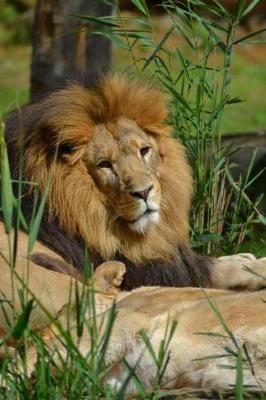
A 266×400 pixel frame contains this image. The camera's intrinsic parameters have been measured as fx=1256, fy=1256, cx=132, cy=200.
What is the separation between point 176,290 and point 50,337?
23.2 inches

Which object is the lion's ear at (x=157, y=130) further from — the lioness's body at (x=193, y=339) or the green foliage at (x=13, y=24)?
the green foliage at (x=13, y=24)

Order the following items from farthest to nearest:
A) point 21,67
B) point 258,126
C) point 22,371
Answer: point 21,67, point 258,126, point 22,371

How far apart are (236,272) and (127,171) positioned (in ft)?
2.40

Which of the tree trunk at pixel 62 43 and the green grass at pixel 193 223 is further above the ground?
the tree trunk at pixel 62 43

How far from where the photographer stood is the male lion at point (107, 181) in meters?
5.72

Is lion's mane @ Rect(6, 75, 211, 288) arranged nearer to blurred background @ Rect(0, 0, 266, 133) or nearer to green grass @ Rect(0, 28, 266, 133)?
green grass @ Rect(0, 28, 266, 133)

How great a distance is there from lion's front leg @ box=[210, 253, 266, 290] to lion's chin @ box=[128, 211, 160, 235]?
430 millimetres

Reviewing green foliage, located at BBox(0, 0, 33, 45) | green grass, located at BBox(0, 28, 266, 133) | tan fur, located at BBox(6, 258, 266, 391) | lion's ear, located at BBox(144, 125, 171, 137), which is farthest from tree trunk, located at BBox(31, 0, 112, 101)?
green foliage, located at BBox(0, 0, 33, 45)

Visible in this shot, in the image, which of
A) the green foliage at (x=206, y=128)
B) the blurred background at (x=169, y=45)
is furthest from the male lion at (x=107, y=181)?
the blurred background at (x=169, y=45)

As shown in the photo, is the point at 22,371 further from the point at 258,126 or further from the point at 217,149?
the point at 258,126

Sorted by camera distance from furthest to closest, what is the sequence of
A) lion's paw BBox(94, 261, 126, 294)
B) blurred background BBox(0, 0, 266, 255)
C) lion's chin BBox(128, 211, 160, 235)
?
blurred background BBox(0, 0, 266, 255), lion's chin BBox(128, 211, 160, 235), lion's paw BBox(94, 261, 126, 294)

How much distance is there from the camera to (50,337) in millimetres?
4230

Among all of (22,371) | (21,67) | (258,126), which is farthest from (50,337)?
(21,67)

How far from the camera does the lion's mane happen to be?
5773 millimetres
